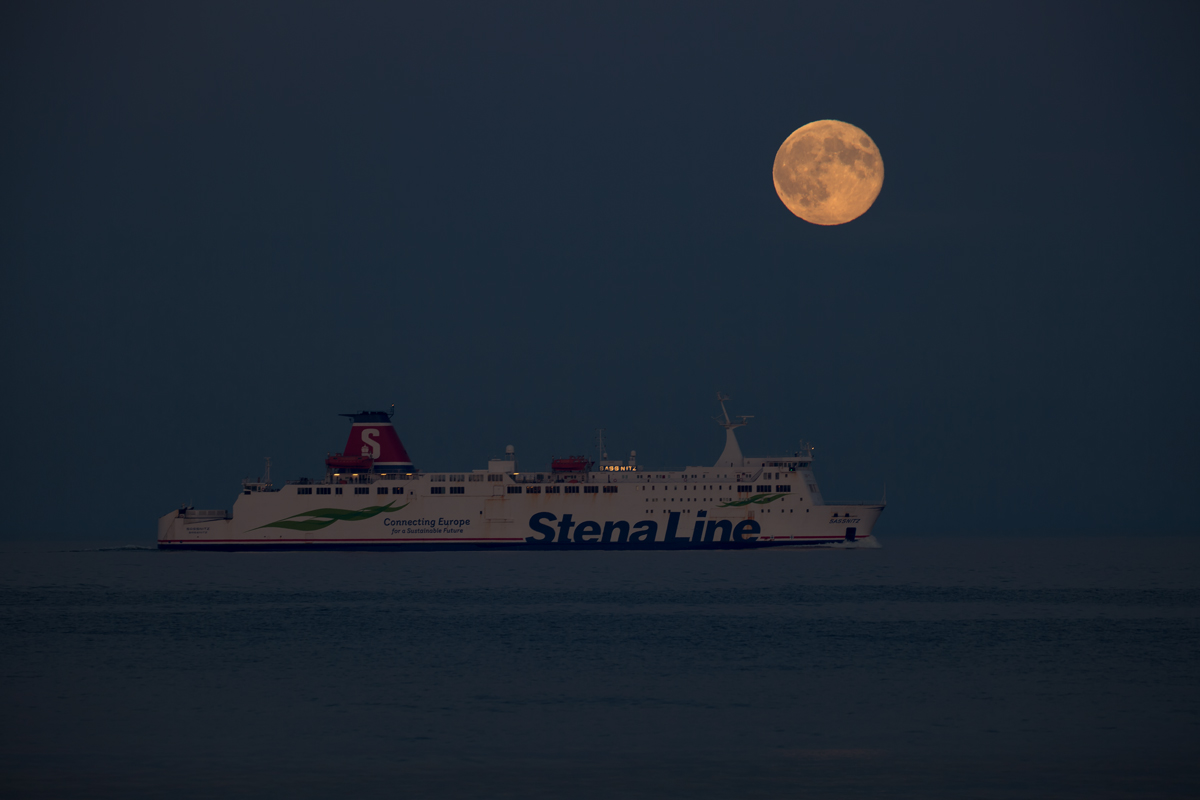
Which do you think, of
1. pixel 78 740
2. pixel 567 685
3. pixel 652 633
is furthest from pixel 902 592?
pixel 78 740

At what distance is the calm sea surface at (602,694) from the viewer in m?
15.1

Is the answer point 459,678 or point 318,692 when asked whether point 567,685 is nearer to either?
point 459,678

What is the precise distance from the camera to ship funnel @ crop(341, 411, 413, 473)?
66.4 metres

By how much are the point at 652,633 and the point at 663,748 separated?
14.1m

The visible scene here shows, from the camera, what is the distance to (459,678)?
23.9 m

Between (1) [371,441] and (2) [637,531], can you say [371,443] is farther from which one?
(2) [637,531]

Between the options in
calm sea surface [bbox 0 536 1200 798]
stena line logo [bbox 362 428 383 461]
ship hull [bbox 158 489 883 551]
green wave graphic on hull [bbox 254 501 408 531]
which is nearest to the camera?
calm sea surface [bbox 0 536 1200 798]

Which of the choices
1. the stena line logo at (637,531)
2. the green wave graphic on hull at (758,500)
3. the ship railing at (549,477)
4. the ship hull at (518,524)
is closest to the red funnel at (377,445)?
the ship hull at (518,524)

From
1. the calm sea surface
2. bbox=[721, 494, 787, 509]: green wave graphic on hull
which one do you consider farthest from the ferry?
the calm sea surface

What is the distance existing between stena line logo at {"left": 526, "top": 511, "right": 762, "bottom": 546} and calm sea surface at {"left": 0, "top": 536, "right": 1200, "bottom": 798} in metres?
15.6

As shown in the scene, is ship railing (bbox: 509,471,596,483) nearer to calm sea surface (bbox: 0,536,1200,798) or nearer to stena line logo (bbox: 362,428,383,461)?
stena line logo (bbox: 362,428,383,461)

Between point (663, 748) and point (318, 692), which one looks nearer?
point (663, 748)

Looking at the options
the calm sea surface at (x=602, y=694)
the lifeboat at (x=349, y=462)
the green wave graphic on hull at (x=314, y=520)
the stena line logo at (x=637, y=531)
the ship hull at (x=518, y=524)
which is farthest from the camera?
the lifeboat at (x=349, y=462)

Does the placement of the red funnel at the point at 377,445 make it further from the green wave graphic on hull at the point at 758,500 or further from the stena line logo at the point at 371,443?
the green wave graphic on hull at the point at 758,500
